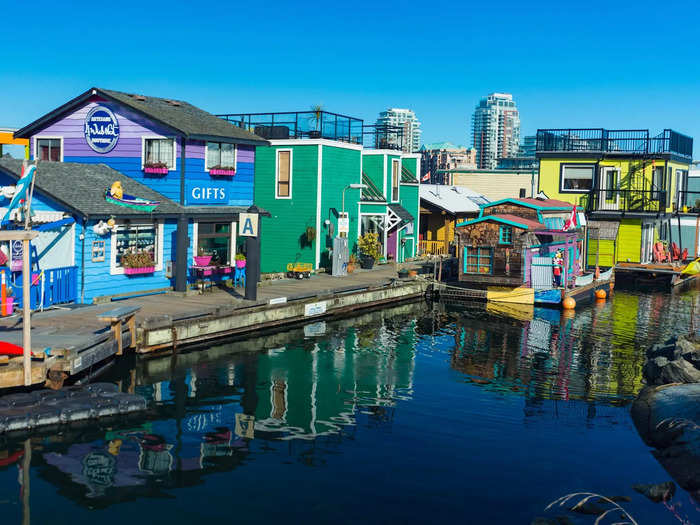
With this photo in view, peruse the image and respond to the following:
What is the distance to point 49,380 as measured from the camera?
62.8ft

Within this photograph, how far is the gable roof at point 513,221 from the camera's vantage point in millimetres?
37219

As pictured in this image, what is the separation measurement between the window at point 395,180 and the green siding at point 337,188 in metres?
5.12

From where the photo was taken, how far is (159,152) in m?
31.3

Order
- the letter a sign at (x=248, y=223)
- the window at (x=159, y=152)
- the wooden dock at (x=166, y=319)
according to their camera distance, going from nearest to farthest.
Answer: the wooden dock at (x=166, y=319) → the letter a sign at (x=248, y=223) → the window at (x=159, y=152)

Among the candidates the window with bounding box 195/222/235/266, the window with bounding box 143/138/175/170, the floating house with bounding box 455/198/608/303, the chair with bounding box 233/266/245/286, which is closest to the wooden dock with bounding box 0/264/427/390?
the chair with bounding box 233/266/245/286

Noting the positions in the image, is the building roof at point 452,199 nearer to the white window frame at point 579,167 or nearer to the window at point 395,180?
the white window frame at point 579,167

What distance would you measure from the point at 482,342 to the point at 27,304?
55.4 ft

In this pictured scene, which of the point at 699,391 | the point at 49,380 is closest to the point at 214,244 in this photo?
the point at 49,380

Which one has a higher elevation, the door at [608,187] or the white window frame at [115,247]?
the door at [608,187]

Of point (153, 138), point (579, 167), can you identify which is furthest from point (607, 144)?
→ point (153, 138)

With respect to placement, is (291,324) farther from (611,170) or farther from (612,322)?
(611,170)

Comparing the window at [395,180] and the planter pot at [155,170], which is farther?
the window at [395,180]

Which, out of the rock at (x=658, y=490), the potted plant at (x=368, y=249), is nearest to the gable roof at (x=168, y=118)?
the potted plant at (x=368, y=249)

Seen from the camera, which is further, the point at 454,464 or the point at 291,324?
the point at 291,324
